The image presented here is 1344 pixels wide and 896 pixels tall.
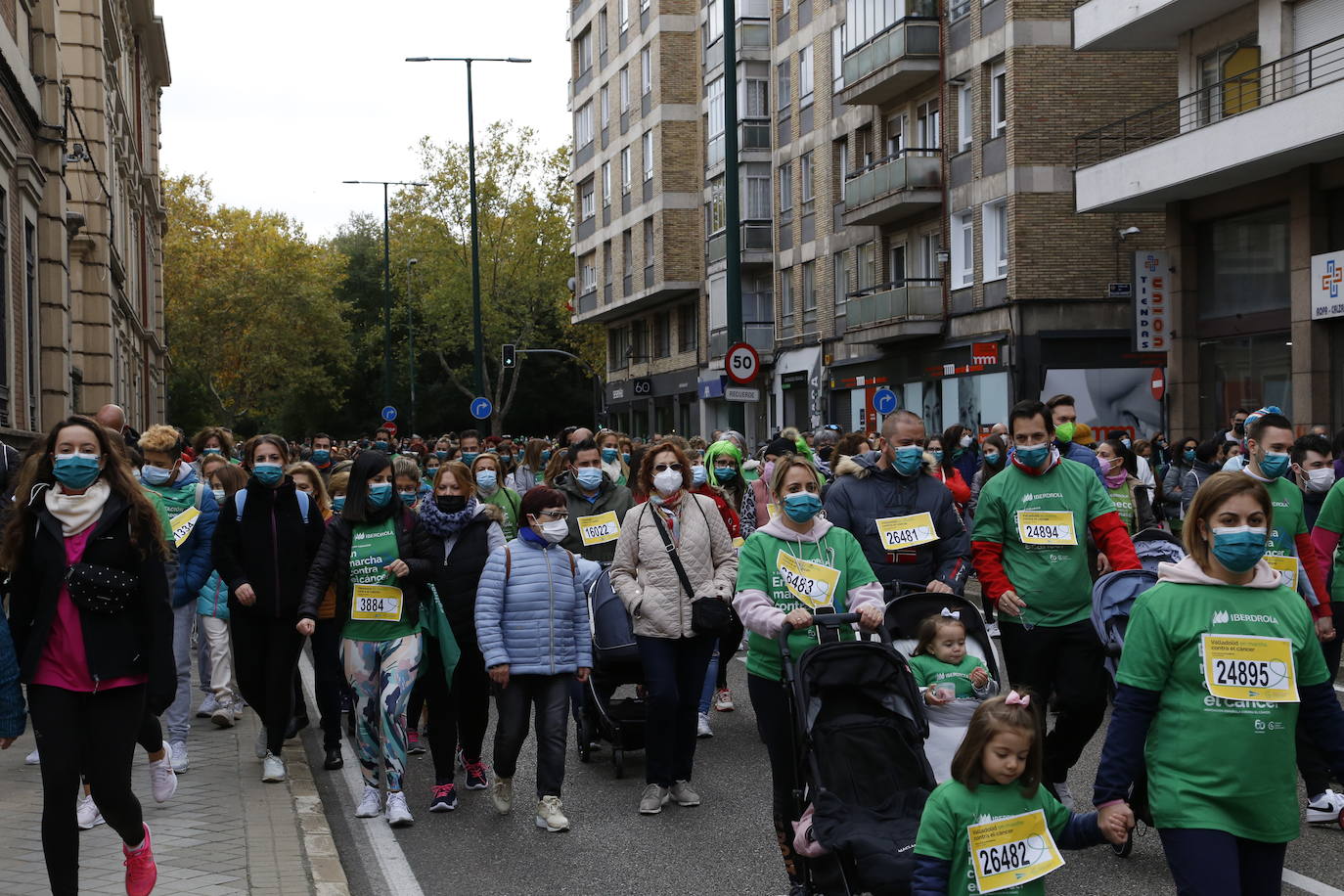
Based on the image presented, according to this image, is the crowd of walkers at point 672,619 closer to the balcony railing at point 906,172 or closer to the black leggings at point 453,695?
the black leggings at point 453,695

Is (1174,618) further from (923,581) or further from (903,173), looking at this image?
(903,173)

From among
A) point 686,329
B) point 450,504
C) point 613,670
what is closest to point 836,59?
point 686,329

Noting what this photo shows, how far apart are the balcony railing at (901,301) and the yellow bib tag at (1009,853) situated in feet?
105

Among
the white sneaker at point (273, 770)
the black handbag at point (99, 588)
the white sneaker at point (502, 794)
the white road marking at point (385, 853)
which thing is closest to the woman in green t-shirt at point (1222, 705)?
the white road marking at point (385, 853)

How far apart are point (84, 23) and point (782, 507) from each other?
76.6 feet

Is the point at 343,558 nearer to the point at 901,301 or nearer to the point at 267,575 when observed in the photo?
the point at 267,575

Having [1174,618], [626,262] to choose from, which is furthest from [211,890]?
[626,262]

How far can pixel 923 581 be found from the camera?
8.30 metres

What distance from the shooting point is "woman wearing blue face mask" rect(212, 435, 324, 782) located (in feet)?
29.2

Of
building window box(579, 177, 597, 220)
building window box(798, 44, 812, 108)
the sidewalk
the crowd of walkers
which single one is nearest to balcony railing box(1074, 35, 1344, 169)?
building window box(798, 44, 812, 108)

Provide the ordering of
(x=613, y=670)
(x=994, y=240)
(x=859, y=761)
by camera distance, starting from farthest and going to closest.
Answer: (x=994, y=240) → (x=613, y=670) → (x=859, y=761)

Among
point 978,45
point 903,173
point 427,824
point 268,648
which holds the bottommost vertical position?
Result: point 427,824

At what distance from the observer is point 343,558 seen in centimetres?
827

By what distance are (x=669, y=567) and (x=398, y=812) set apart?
6.07 ft
